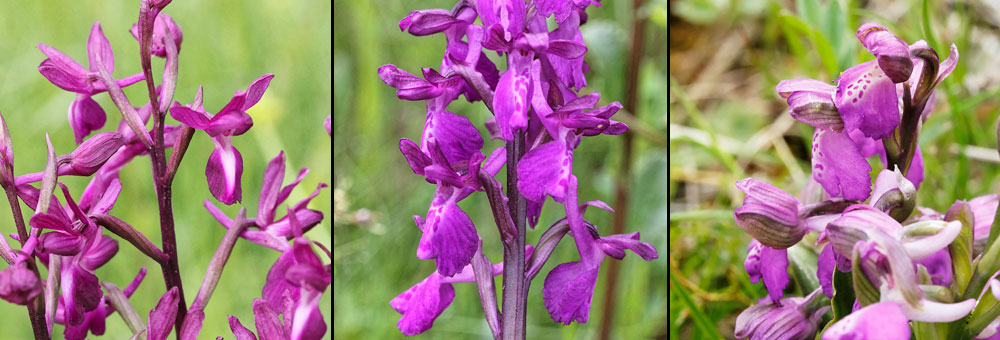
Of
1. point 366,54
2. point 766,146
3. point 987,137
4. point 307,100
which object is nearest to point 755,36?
point 766,146

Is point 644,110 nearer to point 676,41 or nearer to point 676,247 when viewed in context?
point 676,247

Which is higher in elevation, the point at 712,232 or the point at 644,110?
the point at 644,110

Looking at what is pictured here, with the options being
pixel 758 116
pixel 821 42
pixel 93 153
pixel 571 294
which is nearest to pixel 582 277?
pixel 571 294

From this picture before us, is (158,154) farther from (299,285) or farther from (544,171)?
(544,171)

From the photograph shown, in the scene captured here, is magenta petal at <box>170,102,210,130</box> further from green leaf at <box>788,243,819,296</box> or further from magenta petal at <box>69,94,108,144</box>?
green leaf at <box>788,243,819,296</box>

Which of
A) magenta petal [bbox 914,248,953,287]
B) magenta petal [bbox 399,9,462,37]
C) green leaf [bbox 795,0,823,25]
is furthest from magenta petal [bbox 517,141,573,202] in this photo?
green leaf [bbox 795,0,823,25]

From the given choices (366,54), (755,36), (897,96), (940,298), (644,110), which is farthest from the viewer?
(755,36)

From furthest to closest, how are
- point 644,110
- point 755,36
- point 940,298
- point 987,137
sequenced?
point 755,36
point 987,137
point 644,110
point 940,298
